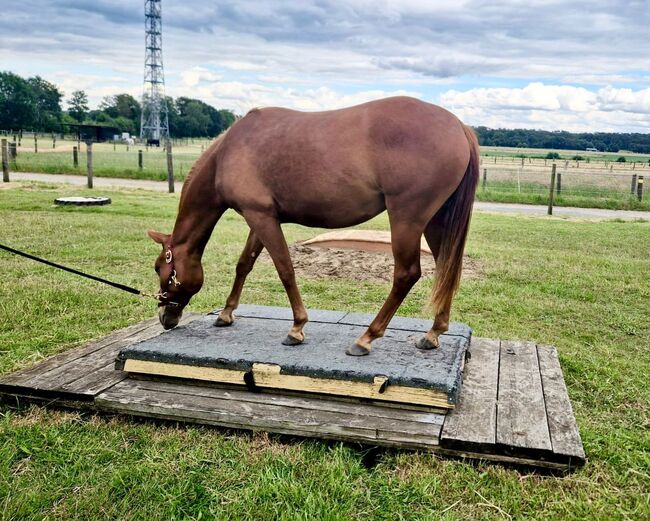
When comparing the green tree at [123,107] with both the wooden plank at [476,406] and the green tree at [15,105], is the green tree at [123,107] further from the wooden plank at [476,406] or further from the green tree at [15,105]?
the wooden plank at [476,406]

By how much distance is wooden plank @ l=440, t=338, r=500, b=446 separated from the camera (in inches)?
125

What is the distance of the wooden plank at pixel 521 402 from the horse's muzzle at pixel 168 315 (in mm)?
2435

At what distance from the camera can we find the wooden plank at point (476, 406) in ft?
10.4

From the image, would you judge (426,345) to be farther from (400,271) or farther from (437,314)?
(400,271)

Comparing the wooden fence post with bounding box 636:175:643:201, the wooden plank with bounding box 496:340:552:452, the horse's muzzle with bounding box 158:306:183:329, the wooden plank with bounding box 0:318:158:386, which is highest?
the wooden fence post with bounding box 636:175:643:201

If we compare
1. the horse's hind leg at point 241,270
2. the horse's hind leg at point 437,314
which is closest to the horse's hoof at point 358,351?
the horse's hind leg at point 437,314

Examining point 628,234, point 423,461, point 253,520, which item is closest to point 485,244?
point 628,234

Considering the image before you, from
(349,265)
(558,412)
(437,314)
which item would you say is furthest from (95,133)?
(558,412)

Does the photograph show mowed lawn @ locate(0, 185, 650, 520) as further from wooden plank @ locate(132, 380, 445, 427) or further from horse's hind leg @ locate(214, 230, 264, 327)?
horse's hind leg @ locate(214, 230, 264, 327)

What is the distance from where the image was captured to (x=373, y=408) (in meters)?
3.53

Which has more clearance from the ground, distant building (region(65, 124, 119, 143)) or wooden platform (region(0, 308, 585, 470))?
distant building (region(65, 124, 119, 143))

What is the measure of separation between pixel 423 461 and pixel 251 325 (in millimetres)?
1958

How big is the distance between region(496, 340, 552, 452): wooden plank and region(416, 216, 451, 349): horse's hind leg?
0.54 m

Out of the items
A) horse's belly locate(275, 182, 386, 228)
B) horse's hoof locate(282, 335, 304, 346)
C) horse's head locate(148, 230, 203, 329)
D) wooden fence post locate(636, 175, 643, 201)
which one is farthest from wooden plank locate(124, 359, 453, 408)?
wooden fence post locate(636, 175, 643, 201)
